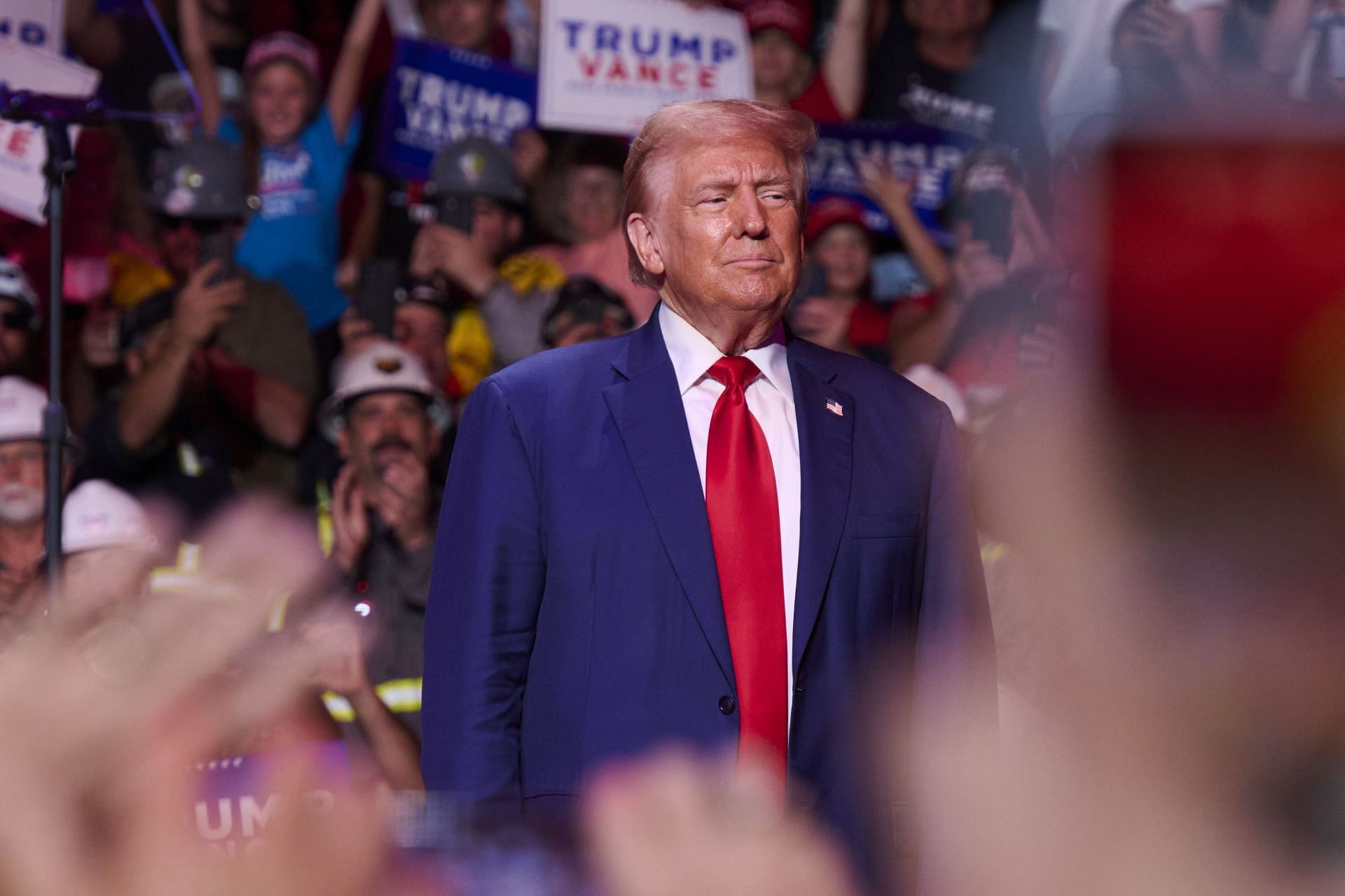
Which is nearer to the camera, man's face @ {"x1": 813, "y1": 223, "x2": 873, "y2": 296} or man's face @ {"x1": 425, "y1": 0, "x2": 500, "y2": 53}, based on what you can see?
man's face @ {"x1": 813, "y1": 223, "x2": 873, "y2": 296}

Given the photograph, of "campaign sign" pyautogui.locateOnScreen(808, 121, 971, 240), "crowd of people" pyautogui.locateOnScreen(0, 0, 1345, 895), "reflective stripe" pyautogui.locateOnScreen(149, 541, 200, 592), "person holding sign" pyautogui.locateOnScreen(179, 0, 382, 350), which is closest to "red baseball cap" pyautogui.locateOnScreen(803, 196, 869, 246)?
"crowd of people" pyautogui.locateOnScreen(0, 0, 1345, 895)

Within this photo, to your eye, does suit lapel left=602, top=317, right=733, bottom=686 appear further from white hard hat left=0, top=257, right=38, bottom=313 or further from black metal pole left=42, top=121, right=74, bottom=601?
white hard hat left=0, top=257, right=38, bottom=313

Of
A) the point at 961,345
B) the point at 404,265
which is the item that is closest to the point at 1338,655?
the point at 961,345

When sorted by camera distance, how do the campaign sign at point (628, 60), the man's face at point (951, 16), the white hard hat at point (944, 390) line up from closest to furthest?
the white hard hat at point (944, 390) → the campaign sign at point (628, 60) → the man's face at point (951, 16)

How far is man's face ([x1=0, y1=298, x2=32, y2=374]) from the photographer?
349 cm

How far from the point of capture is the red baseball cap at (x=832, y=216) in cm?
401

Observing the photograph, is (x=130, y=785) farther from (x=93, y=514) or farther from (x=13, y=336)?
(x=13, y=336)

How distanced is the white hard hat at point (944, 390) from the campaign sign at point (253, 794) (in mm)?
2983

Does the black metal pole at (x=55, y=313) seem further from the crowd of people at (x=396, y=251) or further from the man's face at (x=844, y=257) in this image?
the man's face at (x=844, y=257)

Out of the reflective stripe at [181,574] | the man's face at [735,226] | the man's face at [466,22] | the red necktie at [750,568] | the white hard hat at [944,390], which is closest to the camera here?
the reflective stripe at [181,574]

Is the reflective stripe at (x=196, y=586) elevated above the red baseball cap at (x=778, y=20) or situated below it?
below

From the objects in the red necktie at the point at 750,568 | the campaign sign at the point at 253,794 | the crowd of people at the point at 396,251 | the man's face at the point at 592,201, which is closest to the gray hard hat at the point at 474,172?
the crowd of people at the point at 396,251

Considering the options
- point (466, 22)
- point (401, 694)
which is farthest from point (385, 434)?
point (466, 22)

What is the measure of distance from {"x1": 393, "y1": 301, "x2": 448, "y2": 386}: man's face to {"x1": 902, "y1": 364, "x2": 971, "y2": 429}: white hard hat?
114 centimetres
